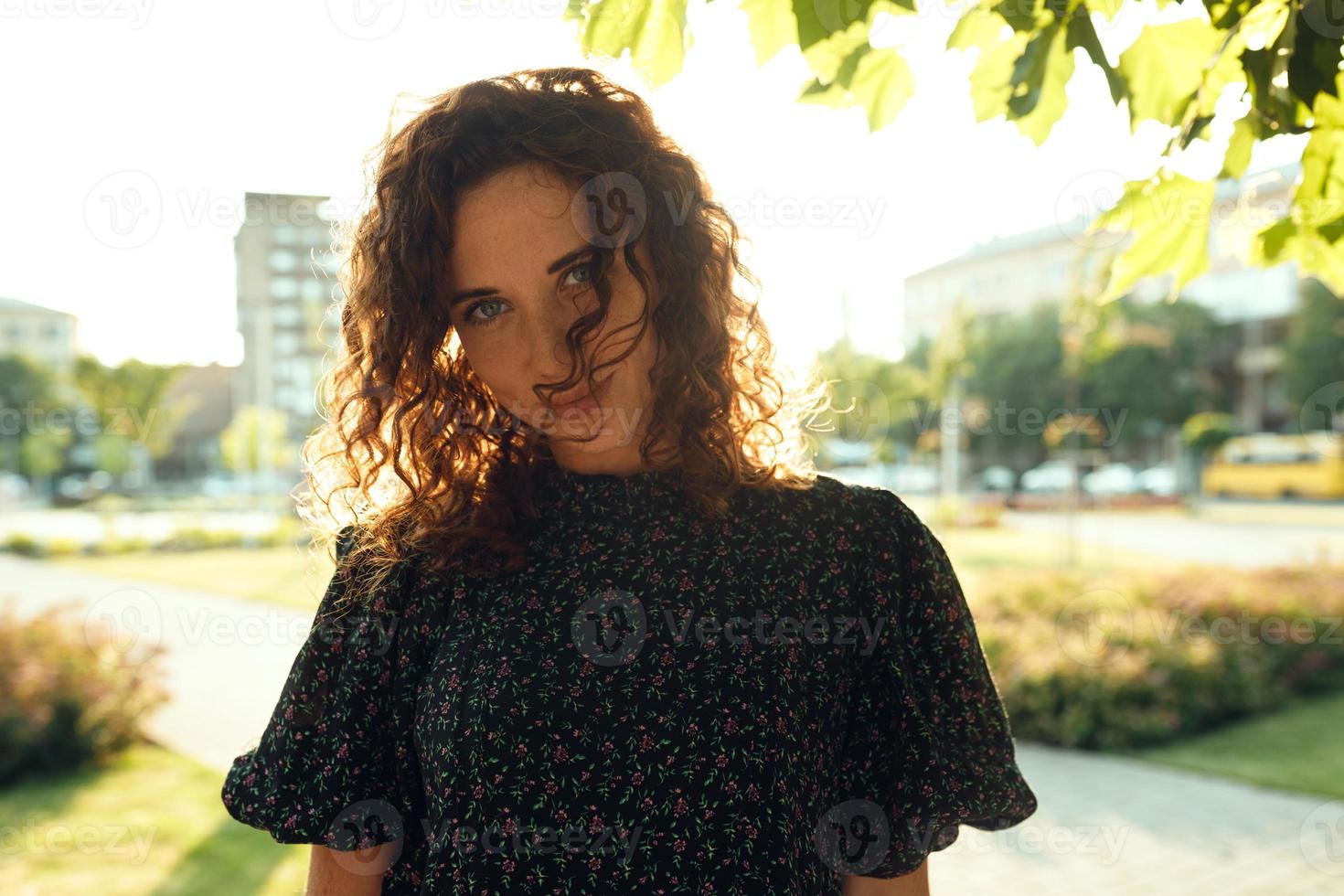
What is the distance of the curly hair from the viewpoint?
1300 mm

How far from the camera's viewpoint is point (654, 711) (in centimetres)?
124

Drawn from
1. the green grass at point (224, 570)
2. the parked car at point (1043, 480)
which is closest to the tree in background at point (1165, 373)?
the parked car at point (1043, 480)

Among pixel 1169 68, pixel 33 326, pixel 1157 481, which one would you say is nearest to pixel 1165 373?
pixel 1157 481

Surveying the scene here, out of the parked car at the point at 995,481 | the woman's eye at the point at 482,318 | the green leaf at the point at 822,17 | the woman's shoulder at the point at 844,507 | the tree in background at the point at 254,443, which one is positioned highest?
the green leaf at the point at 822,17

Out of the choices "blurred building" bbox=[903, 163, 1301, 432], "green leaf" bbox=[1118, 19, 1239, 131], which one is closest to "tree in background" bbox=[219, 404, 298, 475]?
"blurred building" bbox=[903, 163, 1301, 432]

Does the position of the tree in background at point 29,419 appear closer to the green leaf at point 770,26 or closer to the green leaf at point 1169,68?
the green leaf at point 770,26

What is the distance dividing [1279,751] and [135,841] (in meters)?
5.96

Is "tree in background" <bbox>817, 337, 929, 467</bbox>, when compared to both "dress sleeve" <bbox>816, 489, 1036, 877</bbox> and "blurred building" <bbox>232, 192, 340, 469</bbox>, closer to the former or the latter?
"blurred building" <bbox>232, 192, 340, 469</bbox>

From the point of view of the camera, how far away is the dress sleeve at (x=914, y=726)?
1.33 meters

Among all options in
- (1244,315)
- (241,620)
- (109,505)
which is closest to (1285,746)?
(241,620)

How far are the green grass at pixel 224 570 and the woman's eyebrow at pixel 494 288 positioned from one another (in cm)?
945

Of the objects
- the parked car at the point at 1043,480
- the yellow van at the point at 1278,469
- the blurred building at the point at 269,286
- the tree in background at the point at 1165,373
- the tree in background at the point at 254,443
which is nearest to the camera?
the blurred building at the point at 269,286

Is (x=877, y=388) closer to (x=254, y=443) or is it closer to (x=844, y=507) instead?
(x=254, y=443)

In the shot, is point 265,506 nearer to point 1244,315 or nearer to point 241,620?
point 241,620
